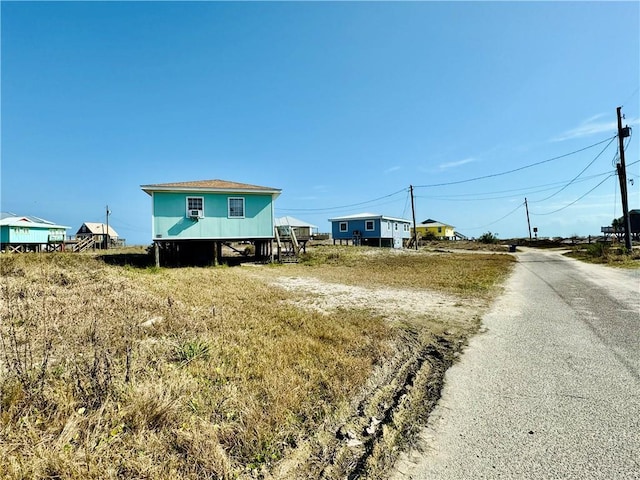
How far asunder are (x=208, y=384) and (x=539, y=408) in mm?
3499

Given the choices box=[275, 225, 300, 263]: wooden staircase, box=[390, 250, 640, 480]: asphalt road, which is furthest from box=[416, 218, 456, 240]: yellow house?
box=[390, 250, 640, 480]: asphalt road

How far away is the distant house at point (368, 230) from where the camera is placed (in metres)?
38.8

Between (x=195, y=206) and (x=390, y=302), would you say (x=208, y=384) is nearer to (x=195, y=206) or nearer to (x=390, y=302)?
(x=390, y=302)

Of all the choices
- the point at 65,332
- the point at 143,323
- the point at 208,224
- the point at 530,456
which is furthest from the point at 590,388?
the point at 208,224

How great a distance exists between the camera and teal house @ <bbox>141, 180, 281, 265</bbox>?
1747cm

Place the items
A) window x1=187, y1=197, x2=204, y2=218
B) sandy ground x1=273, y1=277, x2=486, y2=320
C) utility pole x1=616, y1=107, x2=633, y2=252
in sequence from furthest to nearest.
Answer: utility pole x1=616, y1=107, x2=633, y2=252 < window x1=187, y1=197, x2=204, y2=218 < sandy ground x1=273, y1=277, x2=486, y2=320

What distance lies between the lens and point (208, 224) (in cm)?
1838

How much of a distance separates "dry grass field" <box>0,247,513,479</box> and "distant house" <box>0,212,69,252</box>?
3068 centimetres

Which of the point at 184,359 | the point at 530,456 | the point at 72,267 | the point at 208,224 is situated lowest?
the point at 530,456

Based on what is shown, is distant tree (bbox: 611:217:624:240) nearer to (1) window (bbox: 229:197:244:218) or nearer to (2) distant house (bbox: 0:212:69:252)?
(1) window (bbox: 229:197:244:218)

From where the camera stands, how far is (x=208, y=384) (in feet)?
11.7

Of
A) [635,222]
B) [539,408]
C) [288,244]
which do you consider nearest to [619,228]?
[635,222]

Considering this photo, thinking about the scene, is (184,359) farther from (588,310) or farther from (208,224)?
(208,224)

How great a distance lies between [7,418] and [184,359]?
1.81 metres
